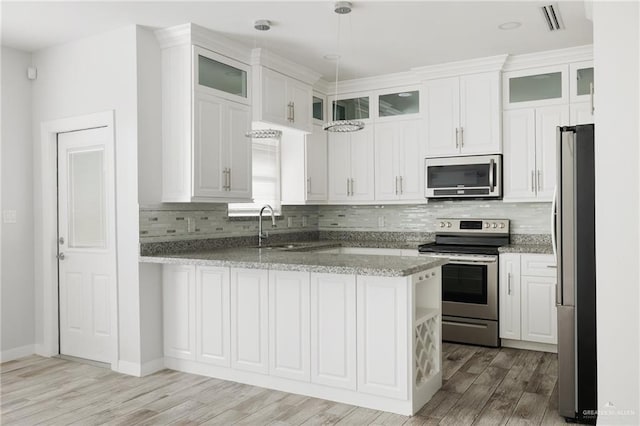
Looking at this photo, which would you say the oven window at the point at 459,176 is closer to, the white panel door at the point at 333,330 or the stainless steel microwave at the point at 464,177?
the stainless steel microwave at the point at 464,177

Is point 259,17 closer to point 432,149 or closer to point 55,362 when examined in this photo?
point 432,149

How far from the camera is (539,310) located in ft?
15.0

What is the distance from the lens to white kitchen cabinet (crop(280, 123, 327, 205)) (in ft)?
18.2

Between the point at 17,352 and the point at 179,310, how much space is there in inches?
63.0

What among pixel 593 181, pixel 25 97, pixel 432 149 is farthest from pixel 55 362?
pixel 593 181

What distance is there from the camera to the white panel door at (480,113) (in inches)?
195

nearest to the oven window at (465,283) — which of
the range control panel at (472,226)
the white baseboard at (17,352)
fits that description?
the range control panel at (472,226)

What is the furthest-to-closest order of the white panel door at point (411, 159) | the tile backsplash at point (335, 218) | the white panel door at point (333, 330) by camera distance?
1. the white panel door at point (411, 159)
2. the tile backsplash at point (335, 218)
3. the white panel door at point (333, 330)

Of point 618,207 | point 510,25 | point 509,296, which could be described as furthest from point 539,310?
point 510,25

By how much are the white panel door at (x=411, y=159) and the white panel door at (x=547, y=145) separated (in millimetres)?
1094

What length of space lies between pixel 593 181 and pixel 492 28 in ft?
5.59

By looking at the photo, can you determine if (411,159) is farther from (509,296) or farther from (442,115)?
(509,296)

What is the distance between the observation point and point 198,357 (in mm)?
3980

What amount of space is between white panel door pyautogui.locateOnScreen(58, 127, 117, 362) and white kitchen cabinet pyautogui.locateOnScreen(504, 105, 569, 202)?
344 centimetres
